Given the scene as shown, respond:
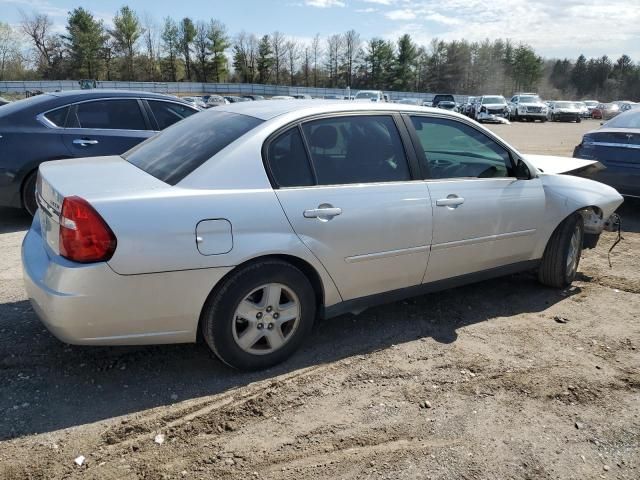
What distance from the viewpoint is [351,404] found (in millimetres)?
2912

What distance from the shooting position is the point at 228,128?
10.8 feet

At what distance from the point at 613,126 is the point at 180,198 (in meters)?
7.33

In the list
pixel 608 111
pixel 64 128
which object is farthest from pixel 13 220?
pixel 608 111

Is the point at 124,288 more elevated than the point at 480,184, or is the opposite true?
the point at 480,184

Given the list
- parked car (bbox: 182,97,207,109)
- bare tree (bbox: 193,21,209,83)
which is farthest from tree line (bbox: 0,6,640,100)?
parked car (bbox: 182,97,207,109)

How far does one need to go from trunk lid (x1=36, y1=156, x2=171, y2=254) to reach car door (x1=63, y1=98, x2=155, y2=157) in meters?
3.23

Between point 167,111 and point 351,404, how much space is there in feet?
18.1

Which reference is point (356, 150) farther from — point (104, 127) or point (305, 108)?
point (104, 127)

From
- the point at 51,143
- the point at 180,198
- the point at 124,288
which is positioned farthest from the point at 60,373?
the point at 51,143

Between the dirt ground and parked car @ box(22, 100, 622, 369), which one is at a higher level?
parked car @ box(22, 100, 622, 369)

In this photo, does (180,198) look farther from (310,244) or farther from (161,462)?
(161,462)

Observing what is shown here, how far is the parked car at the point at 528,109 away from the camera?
38.0 metres

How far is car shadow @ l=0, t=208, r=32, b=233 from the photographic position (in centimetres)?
630

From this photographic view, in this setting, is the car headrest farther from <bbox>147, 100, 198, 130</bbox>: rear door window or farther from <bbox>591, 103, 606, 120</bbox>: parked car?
<bbox>591, 103, 606, 120</bbox>: parked car
